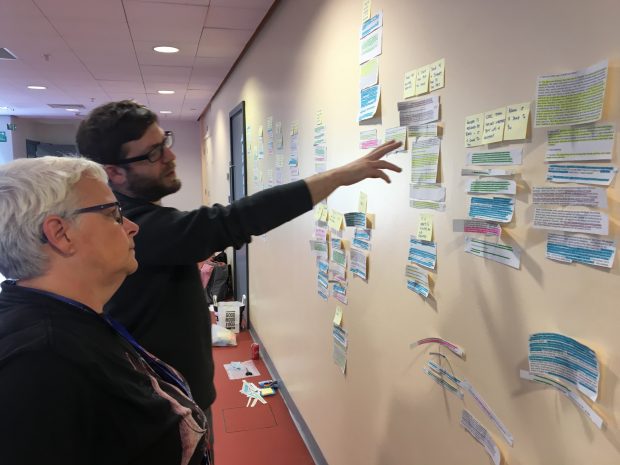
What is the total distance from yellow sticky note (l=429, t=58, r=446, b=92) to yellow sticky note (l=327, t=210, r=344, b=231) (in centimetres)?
81

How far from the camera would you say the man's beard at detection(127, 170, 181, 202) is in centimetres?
134

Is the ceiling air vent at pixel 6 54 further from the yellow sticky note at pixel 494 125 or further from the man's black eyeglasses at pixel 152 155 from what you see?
the yellow sticky note at pixel 494 125

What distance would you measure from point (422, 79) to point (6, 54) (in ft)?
14.2

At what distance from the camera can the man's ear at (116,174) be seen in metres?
1.32

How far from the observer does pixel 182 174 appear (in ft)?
31.8

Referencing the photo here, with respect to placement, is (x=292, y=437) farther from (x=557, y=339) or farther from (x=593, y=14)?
(x=593, y=14)

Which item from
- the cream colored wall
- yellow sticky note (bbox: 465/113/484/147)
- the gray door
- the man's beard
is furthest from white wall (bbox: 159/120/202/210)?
yellow sticky note (bbox: 465/113/484/147)

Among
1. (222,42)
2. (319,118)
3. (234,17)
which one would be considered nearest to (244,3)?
(234,17)

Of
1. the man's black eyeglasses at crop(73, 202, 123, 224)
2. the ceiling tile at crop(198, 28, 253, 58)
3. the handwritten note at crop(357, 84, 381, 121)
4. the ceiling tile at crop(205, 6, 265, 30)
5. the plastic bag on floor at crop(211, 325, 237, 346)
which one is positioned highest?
the ceiling tile at crop(205, 6, 265, 30)

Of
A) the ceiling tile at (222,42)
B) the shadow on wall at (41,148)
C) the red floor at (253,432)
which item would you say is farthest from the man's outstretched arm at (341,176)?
the shadow on wall at (41,148)

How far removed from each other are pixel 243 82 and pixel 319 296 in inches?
103

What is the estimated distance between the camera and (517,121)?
3.14ft

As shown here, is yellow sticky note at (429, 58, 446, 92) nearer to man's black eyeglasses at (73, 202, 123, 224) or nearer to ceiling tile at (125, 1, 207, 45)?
man's black eyeglasses at (73, 202, 123, 224)

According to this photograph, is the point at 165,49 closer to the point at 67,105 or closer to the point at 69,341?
the point at 69,341
